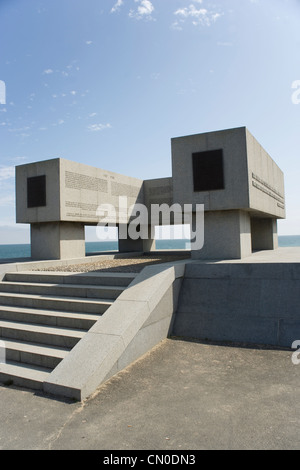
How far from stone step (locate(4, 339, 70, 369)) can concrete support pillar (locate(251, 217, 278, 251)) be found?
15.4 meters

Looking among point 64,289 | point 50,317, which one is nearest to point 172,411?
point 50,317

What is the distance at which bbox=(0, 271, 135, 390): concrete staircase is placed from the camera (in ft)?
20.6

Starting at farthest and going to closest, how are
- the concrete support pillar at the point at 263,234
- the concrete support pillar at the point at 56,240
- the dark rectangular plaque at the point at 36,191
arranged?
1. the concrete support pillar at the point at 263,234
2. the concrete support pillar at the point at 56,240
3. the dark rectangular plaque at the point at 36,191

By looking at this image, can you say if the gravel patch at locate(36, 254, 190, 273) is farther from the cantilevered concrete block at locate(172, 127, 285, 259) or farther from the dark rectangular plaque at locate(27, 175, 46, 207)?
the dark rectangular plaque at locate(27, 175, 46, 207)

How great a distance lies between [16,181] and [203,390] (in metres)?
16.4

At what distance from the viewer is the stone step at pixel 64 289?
330 inches

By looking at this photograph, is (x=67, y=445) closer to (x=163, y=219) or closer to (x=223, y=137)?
(x=223, y=137)

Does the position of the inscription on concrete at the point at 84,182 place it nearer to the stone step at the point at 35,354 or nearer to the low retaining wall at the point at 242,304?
the low retaining wall at the point at 242,304

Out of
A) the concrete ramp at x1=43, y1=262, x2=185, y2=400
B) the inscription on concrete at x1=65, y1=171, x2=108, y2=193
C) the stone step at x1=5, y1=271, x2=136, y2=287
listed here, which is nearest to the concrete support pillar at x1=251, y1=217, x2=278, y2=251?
the inscription on concrete at x1=65, y1=171, x2=108, y2=193

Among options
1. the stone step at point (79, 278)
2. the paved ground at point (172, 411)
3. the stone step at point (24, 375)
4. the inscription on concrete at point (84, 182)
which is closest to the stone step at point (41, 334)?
the stone step at point (24, 375)

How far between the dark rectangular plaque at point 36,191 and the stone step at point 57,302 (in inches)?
348

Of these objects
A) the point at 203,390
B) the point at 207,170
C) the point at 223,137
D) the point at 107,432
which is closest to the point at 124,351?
the point at 203,390
